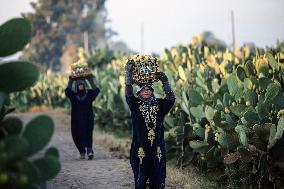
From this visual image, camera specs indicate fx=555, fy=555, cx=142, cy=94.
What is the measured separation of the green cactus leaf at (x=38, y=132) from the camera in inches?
110

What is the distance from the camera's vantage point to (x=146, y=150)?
5.82 metres

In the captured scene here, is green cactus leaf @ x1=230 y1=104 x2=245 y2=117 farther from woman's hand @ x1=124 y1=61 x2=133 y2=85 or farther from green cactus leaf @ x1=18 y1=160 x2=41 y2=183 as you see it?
green cactus leaf @ x1=18 y1=160 x2=41 y2=183

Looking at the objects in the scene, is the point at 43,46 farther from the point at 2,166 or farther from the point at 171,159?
the point at 2,166

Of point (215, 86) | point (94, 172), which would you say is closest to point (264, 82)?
point (215, 86)

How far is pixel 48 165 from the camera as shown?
285cm

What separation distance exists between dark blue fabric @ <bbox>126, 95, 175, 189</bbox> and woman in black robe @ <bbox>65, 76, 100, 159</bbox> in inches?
165

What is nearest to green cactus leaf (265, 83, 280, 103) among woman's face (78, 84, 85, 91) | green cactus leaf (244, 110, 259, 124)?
green cactus leaf (244, 110, 259, 124)

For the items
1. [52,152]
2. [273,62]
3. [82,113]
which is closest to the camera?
[52,152]

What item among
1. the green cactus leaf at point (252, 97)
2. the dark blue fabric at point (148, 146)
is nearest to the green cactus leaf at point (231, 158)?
the green cactus leaf at point (252, 97)

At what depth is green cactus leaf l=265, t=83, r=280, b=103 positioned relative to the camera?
6.33 m

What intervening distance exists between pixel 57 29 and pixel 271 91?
5034 cm

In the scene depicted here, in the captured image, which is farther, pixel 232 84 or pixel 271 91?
pixel 232 84

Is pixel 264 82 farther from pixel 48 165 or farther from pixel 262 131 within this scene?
pixel 48 165

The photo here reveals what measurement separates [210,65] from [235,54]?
158cm
